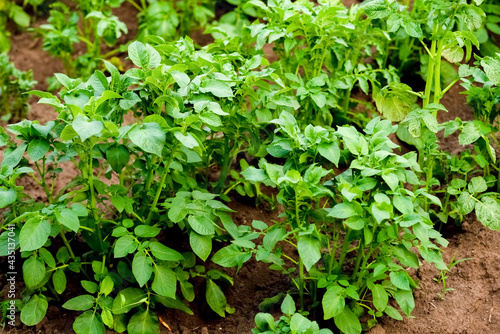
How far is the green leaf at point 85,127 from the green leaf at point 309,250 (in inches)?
29.9

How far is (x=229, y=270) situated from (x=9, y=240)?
0.94 metres

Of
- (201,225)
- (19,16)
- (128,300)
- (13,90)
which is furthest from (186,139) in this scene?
(19,16)

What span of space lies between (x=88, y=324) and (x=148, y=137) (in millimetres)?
786

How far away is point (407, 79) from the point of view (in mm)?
3525

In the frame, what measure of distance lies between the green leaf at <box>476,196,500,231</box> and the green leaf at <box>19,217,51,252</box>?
1.70 m

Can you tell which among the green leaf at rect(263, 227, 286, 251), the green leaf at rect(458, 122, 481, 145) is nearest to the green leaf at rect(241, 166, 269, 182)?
the green leaf at rect(263, 227, 286, 251)

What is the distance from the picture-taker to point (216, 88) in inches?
82.7

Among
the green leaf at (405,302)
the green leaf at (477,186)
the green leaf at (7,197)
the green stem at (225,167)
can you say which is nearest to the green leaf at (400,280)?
the green leaf at (405,302)

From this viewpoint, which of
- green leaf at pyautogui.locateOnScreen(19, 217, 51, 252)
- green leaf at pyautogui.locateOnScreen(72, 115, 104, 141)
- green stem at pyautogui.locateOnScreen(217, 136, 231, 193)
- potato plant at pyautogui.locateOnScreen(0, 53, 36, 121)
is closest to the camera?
green leaf at pyautogui.locateOnScreen(72, 115, 104, 141)

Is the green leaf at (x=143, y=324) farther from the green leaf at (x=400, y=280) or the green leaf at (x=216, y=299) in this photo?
the green leaf at (x=400, y=280)

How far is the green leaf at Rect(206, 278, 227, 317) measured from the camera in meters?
2.34

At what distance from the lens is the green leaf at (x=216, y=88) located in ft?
6.86

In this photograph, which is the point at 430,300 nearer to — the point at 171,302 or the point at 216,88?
the point at 171,302

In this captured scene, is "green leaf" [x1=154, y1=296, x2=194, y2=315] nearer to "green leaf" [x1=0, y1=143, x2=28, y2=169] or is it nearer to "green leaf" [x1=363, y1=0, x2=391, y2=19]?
"green leaf" [x1=0, y1=143, x2=28, y2=169]
